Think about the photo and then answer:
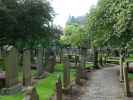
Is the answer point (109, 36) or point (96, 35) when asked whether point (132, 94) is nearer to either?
point (109, 36)

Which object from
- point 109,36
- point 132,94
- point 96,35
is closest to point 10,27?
point 96,35

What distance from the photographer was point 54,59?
3195 cm

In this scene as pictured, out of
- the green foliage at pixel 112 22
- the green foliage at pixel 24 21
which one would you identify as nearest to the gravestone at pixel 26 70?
the green foliage at pixel 112 22

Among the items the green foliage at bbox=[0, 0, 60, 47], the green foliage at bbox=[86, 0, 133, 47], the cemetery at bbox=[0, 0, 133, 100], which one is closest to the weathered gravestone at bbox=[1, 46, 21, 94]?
the cemetery at bbox=[0, 0, 133, 100]

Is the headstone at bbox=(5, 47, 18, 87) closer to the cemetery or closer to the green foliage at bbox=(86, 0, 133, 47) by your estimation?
the cemetery

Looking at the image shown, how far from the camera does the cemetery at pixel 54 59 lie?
16.9 metres

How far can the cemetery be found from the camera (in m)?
16.9

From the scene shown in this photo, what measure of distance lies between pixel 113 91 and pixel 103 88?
130cm

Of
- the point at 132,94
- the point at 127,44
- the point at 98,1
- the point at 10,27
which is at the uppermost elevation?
the point at 98,1

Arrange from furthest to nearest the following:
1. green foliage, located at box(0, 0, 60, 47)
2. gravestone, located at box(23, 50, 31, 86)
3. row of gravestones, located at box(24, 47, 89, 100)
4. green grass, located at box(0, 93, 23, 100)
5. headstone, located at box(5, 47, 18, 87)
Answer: green foliage, located at box(0, 0, 60, 47)
gravestone, located at box(23, 50, 31, 86)
headstone, located at box(5, 47, 18, 87)
green grass, located at box(0, 93, 23, 100)
row of gravestones, located at box(24, 47, 89, 100)

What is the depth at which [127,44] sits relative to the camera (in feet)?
68.0

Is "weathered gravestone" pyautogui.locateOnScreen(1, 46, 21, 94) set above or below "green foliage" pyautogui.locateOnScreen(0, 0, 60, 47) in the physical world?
below

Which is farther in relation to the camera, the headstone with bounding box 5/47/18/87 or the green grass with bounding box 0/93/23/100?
the headstone with bounding box 5/47/18/87

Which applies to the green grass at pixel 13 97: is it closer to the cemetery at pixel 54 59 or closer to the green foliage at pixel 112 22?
the cemetery at pixel 54 59
